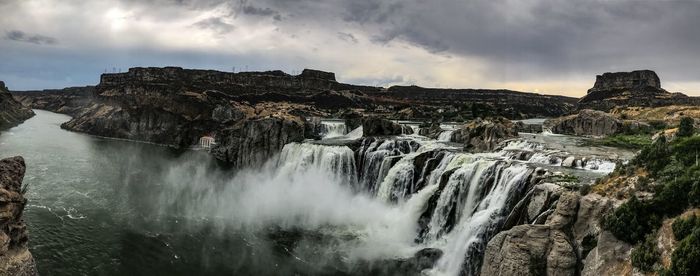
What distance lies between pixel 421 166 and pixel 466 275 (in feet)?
50.1

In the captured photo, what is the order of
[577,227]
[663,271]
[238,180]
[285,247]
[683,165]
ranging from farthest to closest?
[238,180] → [285,247] → [577,227] → [683,165] → [663,271]

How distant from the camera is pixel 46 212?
125 feet

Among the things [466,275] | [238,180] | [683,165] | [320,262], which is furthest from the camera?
[238,180]

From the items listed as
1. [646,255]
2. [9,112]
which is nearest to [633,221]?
[646,255]

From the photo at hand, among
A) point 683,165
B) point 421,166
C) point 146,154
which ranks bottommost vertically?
point 146,154

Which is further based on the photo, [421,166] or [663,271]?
[421,166]

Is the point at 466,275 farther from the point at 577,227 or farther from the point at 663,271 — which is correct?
the point at 663,271

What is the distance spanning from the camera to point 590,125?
2522 inches

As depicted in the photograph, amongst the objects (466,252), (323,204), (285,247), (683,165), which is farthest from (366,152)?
(683,165)

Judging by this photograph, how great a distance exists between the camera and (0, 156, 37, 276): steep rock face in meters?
17.8

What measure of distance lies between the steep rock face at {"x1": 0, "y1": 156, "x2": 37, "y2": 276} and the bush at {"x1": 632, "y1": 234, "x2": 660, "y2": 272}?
22.4 metres

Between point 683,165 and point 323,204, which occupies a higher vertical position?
point 683,165

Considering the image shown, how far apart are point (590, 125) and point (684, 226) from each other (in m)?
56.6

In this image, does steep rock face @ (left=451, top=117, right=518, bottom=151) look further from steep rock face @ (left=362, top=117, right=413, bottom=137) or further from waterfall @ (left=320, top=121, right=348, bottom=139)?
waterfall @ (left=320, top=121, right=348, bottom=139)
